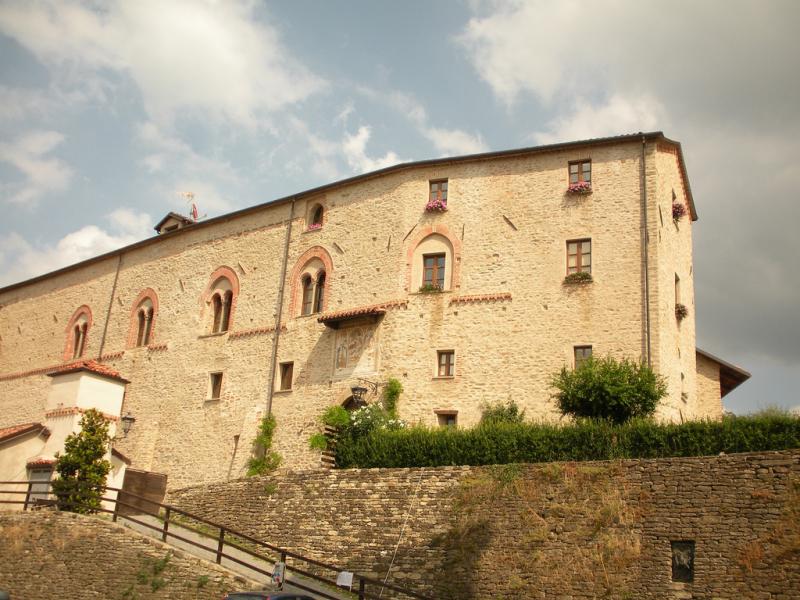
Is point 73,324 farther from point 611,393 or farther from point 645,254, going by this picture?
point 611,393

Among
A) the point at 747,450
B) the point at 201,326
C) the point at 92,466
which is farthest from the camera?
the point at 201,326

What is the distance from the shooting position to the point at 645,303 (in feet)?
77.8

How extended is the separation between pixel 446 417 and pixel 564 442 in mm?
6886

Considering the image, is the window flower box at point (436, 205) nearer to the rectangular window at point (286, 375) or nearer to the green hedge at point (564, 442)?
the rectangular window at point (286, 375)

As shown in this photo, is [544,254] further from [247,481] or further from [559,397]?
[247,481]

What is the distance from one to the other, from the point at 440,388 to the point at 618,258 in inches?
267

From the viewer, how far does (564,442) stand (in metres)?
18.9

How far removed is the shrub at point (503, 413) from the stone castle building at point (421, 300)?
0.28m

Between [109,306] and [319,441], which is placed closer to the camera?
[319,441]

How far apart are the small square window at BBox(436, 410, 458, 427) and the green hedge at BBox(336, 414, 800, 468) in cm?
333

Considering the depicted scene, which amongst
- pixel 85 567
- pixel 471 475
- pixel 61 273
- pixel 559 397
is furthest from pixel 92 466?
pixel 61 273

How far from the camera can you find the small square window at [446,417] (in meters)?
25.1

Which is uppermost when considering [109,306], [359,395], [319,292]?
[109,306]

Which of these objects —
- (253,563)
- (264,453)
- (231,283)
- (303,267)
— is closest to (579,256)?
(303,267)
